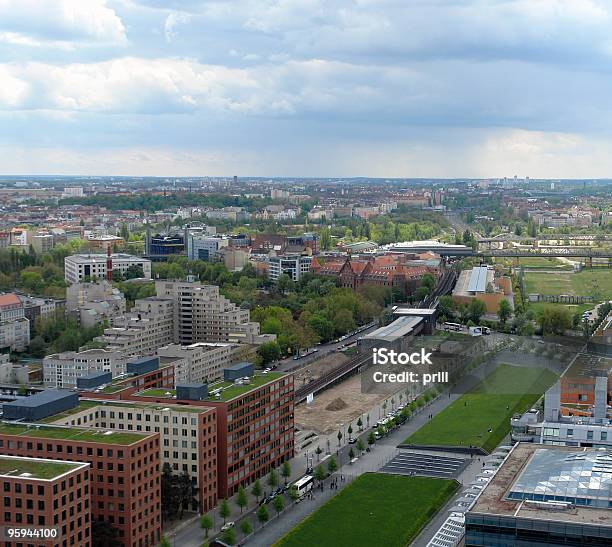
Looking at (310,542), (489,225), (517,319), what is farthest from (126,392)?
(489,225)

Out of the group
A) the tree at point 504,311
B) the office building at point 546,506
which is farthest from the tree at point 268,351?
the office building at point 546,506

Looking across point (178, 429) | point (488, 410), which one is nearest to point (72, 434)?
point (178, 429)

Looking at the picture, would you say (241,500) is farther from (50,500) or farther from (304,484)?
(50,500)

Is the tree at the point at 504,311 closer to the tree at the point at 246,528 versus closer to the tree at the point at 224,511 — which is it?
the tree at the point at 224,511

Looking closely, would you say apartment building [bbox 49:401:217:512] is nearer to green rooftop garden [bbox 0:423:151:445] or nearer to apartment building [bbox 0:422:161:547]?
green rooftop garden [bbox 0:423:151:445]

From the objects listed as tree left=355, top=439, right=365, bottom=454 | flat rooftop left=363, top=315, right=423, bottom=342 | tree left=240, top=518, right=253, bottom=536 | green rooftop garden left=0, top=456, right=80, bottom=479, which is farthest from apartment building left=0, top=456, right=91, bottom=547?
flat rooftop left=363, top=315, right=423, bottom=342

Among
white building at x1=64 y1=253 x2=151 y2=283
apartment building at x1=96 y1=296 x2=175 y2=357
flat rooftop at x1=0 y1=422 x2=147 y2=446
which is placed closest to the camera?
flat rooftop at x1=0 y1=422 x2=147 y2=446
